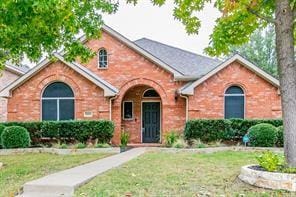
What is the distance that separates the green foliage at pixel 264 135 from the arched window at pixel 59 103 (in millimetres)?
9052

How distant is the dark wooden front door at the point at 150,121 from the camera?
74.3 ft

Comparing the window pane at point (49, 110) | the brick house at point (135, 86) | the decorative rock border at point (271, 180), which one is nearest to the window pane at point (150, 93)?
the brick house at point (135, 86)

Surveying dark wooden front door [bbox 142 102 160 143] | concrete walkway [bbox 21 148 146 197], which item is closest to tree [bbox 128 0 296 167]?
concrete walkway [bbox 21 148 146 197]

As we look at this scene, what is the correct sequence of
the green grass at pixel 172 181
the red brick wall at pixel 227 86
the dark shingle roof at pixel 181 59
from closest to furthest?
the green grass at pixel 172 181
the red brick wall at pixel 227 86
the dark shingle roof at pixel 181 59

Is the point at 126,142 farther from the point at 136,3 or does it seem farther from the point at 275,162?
the point at 275,162

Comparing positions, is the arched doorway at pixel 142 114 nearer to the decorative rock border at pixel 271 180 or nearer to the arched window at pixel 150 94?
the arched window at pixel 150 94

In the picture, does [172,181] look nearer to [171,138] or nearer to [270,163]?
[270,163]

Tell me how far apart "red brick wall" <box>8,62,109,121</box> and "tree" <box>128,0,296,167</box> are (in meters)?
9.01

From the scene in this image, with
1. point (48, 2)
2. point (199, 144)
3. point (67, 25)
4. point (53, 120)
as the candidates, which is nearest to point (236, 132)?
point (199, 144)

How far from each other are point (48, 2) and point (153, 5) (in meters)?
4.31

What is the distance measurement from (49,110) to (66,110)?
898 millimetres

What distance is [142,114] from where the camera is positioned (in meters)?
22.6

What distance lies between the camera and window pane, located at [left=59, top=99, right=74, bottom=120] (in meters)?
20.3

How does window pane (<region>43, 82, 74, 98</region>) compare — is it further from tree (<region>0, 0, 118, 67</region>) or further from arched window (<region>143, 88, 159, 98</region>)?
tree (<region>0, 0, 118, 67</region>)
